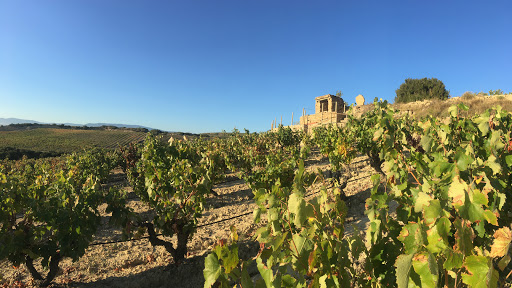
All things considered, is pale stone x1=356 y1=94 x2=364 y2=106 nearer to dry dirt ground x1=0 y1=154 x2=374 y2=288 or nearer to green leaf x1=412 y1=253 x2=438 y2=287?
dry dirt ground x1=0 y1=154 x2=374 y2=288

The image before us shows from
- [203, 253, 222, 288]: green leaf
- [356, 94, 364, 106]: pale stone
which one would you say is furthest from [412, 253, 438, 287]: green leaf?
[356, 94, 364, 106]: pale stone

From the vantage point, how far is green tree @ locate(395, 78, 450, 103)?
32875mm

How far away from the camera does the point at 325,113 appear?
30.1m

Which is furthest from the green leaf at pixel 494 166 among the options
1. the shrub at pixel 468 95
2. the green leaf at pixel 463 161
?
the shrub at pixel 468 95

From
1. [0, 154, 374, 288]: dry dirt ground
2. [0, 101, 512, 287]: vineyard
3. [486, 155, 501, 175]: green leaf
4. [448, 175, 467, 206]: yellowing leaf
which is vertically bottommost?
[0, 154, 374, 288]: dry dirt ground

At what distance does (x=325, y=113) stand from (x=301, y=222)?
30.1 meters

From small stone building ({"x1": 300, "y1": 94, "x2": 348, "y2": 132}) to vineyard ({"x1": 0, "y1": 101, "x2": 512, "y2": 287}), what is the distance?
728 inches

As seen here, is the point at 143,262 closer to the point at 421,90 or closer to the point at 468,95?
the point at 468,95

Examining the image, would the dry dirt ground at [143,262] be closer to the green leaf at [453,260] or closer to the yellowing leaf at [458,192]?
the yellowing leaf at [458,192]

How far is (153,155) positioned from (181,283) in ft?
10.4

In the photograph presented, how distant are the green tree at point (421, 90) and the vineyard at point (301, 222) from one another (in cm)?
2943

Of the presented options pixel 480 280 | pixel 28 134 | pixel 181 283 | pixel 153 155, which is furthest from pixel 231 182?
pixel 28 134

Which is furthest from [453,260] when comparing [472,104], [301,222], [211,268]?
[472,104]

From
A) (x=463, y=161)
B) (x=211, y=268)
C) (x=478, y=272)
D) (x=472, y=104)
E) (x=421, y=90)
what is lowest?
(x=211, y=268)
